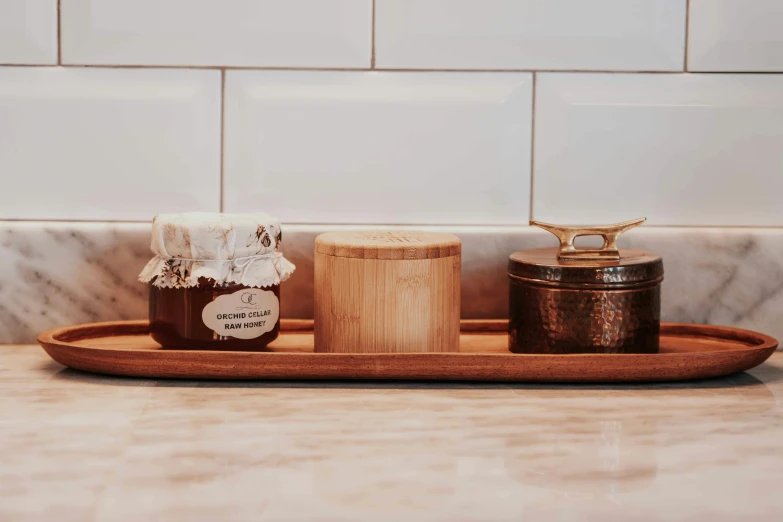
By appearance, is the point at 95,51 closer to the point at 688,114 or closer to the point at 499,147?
the point at 499,147

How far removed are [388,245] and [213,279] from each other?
0.50ft

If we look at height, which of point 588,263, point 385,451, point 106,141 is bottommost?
point 385,451

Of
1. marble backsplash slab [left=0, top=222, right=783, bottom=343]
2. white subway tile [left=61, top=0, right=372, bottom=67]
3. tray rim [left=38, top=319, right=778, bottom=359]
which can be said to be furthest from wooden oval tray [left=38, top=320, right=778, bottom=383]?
white subway tile [left=61, top=0, right=372, bottom=67]

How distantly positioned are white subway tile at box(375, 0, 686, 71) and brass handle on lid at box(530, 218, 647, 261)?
19cm

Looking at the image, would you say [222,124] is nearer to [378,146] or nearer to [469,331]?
[378,146]

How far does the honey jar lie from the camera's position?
2.27ft

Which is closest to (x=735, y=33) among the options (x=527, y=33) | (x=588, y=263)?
(x=527, y=33)

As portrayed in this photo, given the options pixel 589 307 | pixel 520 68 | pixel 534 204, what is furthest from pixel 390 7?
pixel 589 307

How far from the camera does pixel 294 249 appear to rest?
0.83m

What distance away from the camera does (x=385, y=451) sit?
0.53 metres

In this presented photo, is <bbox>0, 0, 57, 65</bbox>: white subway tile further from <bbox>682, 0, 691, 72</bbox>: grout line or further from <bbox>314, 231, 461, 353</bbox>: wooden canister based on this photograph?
<bbox>682, 0, 691, 72</bbox>: grout line

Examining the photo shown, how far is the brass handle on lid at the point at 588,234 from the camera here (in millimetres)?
732

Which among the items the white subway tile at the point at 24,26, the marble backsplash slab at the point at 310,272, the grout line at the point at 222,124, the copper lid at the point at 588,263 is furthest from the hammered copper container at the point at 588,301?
the white subway tile at the point at 24,26

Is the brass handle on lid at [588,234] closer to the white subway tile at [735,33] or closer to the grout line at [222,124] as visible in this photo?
the white subway tile at [735,33]
